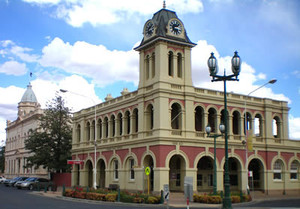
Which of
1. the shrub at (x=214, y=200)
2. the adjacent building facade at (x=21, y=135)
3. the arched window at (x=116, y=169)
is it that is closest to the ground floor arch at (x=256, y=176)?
the shrub at (x=214, y=200)

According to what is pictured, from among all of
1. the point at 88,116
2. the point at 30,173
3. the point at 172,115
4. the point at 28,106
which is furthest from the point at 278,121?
the point at 28,106

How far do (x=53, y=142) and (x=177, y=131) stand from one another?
27.7 m

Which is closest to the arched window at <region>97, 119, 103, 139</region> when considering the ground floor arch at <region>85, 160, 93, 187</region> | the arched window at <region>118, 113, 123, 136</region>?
the arched window at <region>118, 113, 123, 136</region>

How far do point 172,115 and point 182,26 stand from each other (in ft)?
29.5

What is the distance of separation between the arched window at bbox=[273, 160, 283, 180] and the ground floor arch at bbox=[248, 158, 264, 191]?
1714 millimetres

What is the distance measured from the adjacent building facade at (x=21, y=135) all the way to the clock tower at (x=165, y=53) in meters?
42.8

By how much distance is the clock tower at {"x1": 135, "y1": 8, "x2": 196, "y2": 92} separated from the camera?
3762cm

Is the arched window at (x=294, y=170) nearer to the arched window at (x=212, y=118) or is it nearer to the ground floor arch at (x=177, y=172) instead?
the arched window at (x=212, y=118)

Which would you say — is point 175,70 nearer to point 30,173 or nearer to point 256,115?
point 256,115

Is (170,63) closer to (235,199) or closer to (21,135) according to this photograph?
(235,199)

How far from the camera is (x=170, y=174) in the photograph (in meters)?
38.8

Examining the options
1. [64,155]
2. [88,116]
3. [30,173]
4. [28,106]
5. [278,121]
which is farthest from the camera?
[28,106]

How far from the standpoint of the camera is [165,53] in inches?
1494

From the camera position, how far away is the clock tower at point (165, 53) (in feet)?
123
